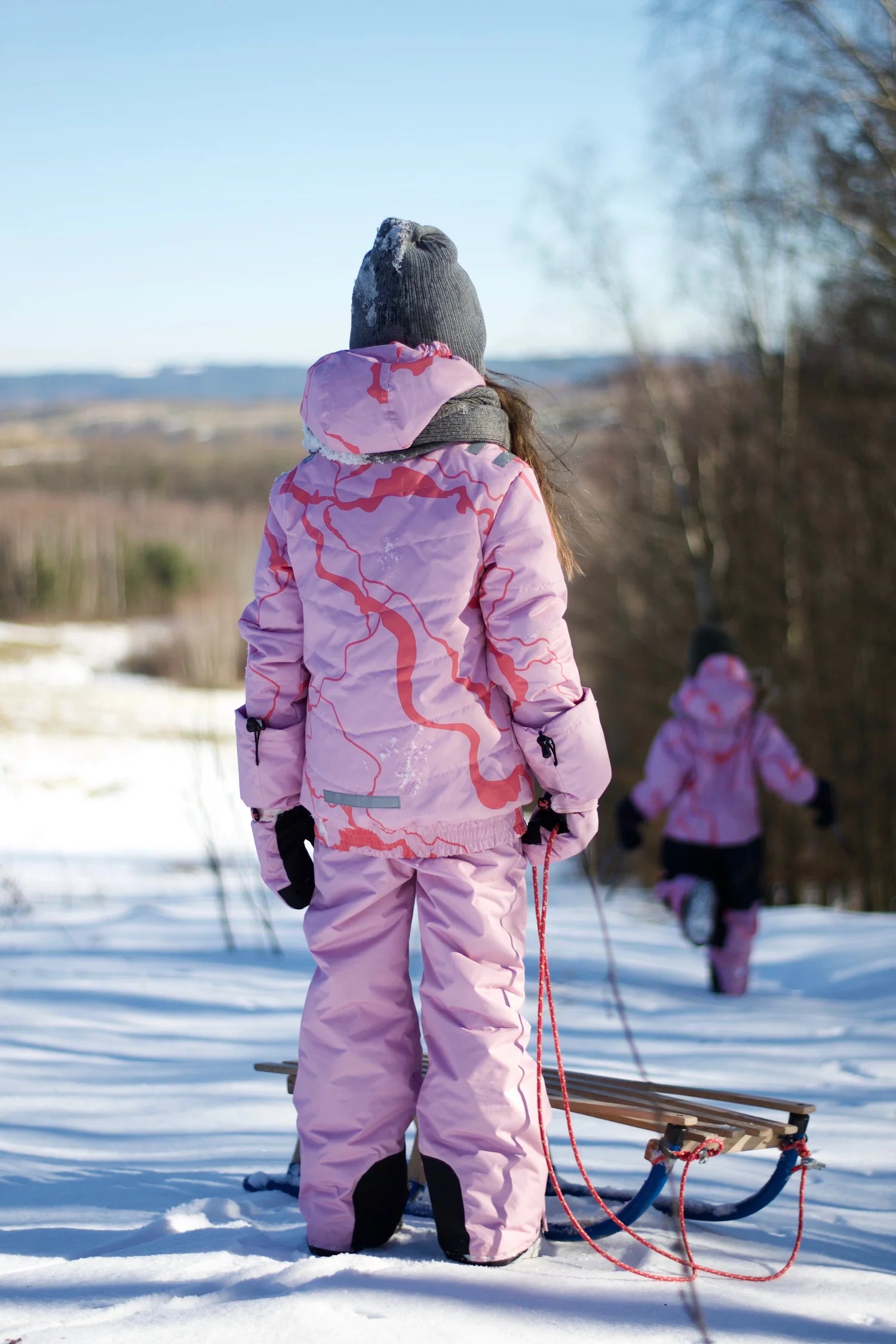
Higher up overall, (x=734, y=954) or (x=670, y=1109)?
(x=670, y=1109)

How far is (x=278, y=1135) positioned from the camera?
254 centimetres

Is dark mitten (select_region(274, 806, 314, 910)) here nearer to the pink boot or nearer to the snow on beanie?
the pink boot

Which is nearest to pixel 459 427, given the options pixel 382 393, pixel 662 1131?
pixel 382 393

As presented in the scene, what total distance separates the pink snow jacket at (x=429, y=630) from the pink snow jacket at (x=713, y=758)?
9.26ft

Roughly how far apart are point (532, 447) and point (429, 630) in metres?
0.46

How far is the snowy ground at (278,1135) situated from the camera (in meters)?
1.56

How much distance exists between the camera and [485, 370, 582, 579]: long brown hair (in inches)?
80.5

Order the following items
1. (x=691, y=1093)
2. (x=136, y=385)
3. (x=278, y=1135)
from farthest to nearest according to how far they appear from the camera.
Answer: (x=136, y=385)
(x=278, y=1135)
(x=691, y=1093)

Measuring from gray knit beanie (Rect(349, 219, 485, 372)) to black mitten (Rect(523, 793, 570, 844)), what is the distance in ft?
2.69

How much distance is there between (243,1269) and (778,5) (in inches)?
388

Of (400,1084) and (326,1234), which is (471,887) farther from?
(326,1234)

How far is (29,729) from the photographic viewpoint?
48.3 ft

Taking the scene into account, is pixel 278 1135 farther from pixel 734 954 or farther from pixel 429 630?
pixel 734 954

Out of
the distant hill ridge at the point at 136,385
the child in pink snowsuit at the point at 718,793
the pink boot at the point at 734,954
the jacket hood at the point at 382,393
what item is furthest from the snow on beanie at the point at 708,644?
the distant hill ridge at the point at 136,385
